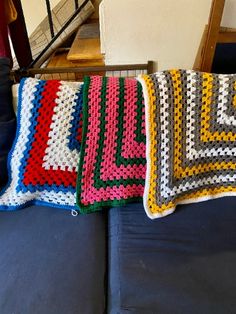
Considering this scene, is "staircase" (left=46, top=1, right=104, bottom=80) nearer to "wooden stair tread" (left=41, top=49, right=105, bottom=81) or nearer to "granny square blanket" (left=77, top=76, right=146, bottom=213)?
"wooden stair tread" (left=41, top=49, right=105, bottom=81)

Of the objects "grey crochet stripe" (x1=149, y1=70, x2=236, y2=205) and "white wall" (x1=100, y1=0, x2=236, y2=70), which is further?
"white wall" (x1=100, y1=0, x2=236, y2=70)

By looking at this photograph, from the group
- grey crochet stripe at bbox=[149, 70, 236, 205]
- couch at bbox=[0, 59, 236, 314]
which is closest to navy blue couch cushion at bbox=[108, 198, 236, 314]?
couch at bbox=[0, 59, 236, 314]

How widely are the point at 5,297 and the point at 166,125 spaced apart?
706 mm

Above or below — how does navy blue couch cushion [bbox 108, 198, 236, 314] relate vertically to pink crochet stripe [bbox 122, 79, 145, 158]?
below

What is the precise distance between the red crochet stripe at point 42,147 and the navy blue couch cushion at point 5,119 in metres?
0.11

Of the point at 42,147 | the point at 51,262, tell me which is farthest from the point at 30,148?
the point at 51,262

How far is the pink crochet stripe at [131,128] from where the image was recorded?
99 centimetres

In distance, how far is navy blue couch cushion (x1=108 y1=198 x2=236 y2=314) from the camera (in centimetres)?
75

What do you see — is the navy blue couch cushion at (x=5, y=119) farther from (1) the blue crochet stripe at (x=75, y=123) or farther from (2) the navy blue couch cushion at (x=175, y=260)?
(2) the navy blue couch cushion at (x=175, y=260)

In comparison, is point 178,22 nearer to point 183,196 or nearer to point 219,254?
point 183,196

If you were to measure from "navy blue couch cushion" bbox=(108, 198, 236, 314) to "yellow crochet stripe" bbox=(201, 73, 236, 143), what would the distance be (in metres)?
0.24

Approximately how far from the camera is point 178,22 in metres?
1.40

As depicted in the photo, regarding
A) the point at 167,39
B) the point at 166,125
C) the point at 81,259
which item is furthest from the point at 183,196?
the point at 167,39

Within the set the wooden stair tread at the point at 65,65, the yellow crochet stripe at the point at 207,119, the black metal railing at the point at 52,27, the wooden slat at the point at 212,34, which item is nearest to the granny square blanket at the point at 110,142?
the yellow crochet stripe at the point at 207,119
